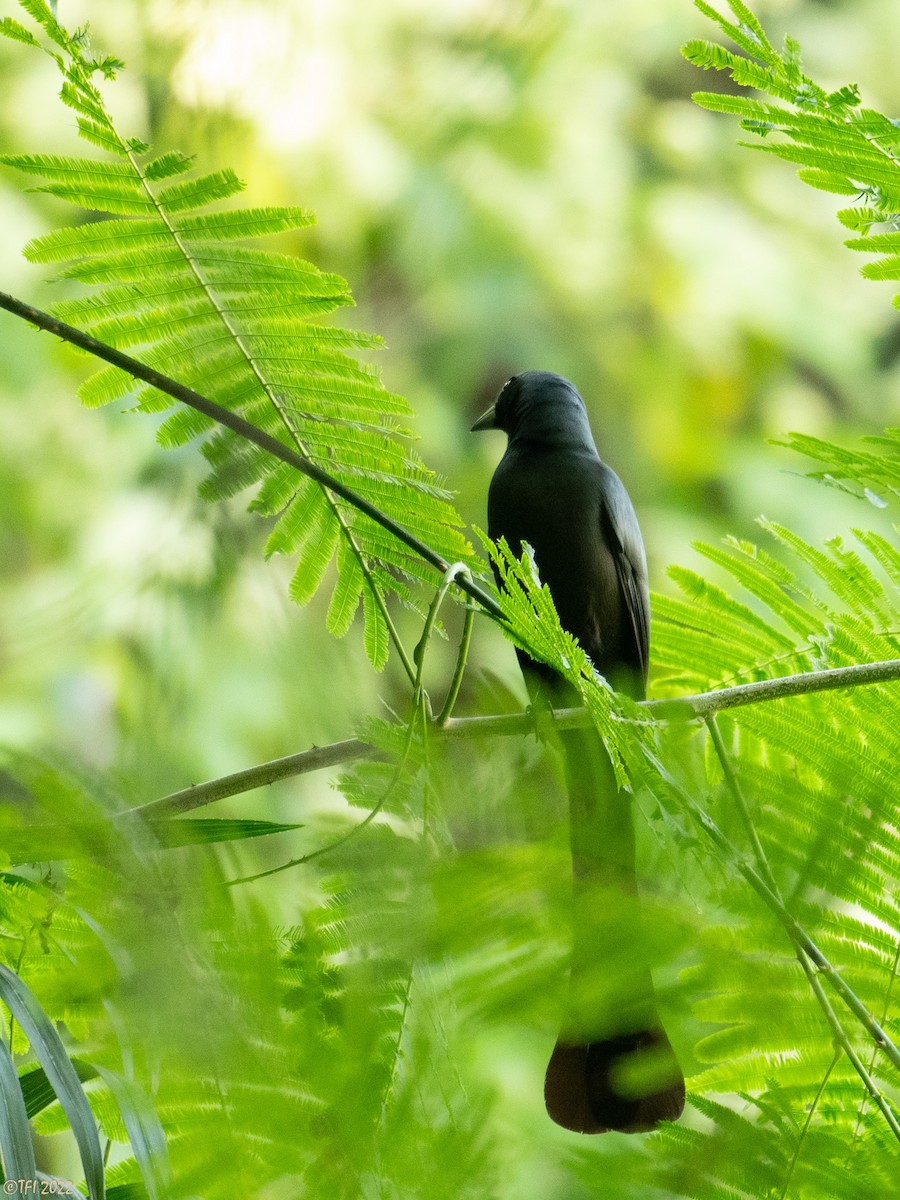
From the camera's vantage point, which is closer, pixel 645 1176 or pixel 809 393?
pixel 645 1176

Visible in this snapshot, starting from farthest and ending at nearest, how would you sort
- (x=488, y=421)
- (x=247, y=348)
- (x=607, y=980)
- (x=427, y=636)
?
1. (x=488, y=421)
2. (x=247, y=348)
3. (x=427, y=636)
4. (x=607, y=980)

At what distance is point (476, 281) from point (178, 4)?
4119 mm

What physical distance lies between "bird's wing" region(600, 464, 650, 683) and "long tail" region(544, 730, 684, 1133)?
1667 millimetres

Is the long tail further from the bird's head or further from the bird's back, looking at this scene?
the bird's head

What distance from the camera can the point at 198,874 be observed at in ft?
1.52

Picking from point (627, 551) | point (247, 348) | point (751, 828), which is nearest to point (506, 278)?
point (627, 551)

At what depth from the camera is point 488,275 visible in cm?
537

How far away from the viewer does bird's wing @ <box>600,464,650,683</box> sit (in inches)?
87.0

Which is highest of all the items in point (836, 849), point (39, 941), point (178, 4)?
point (178, 4)

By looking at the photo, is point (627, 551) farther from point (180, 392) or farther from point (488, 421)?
point (180, 392)

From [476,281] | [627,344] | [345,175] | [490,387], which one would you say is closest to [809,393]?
[627,344]

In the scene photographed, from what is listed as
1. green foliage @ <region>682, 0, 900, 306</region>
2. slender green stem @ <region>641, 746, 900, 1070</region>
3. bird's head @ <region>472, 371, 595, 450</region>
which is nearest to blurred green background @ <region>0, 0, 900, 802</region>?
bird's head @ <region>472, 371, 595, 450</region>

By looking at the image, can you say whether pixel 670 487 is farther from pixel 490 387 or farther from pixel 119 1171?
pixel 119 1171

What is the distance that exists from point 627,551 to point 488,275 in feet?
11.2
